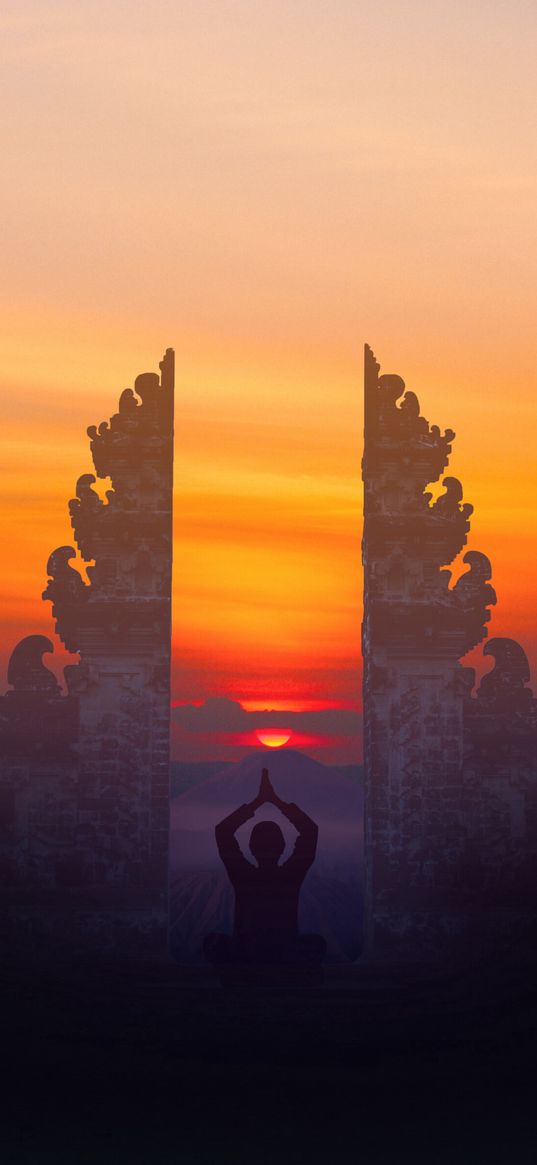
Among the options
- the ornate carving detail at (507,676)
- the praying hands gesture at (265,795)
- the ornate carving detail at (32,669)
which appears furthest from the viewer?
the ornate carving detail at (507,676)

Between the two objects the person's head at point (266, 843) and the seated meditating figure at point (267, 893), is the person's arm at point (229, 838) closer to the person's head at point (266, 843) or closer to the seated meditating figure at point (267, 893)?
the seated meditating figure at point (267, 893)

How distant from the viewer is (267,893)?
74.9 feet

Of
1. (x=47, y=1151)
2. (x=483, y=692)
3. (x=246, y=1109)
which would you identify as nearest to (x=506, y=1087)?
(x=246, y=1109)

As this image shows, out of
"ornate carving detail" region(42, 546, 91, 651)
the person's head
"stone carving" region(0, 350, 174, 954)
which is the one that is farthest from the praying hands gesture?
"ornate carving detail" region(42, 546, 91, 651)

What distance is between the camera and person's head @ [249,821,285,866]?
2269cm

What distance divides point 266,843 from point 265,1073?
165 inches

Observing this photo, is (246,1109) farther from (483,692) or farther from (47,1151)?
(483,692)

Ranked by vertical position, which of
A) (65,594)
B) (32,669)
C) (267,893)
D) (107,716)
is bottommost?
(267,893)

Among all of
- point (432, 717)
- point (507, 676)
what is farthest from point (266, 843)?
point (507, 676)

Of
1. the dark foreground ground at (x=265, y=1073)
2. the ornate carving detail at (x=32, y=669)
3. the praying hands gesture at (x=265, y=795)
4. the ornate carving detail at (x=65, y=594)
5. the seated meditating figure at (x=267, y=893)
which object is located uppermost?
the ornate carving detail at (x=65, y=594)

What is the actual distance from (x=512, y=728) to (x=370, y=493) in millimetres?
3794

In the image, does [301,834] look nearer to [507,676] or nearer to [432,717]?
[432,717]

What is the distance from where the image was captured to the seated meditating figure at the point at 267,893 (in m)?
22.7

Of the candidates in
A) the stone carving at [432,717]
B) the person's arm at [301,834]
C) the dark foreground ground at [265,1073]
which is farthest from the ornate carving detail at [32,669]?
the dark foreground ground at [265,1073]
